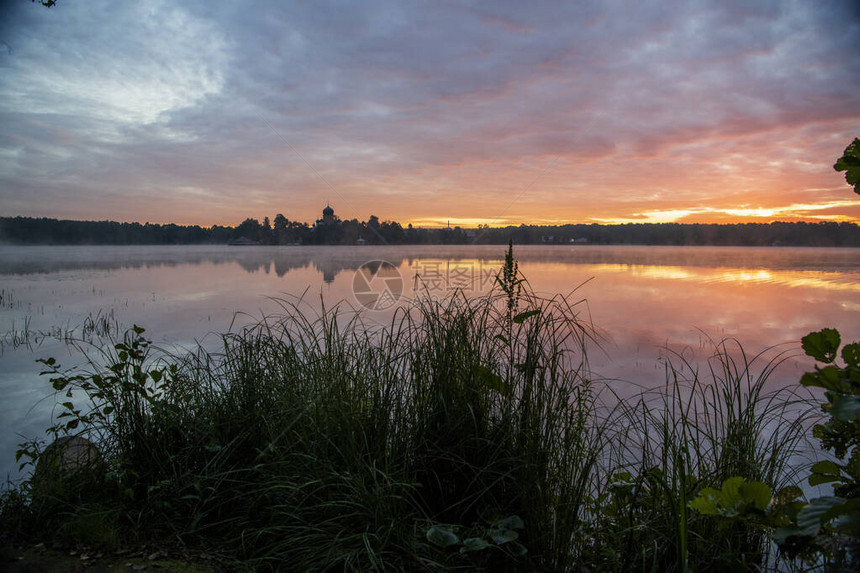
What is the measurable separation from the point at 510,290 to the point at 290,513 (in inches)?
70.8

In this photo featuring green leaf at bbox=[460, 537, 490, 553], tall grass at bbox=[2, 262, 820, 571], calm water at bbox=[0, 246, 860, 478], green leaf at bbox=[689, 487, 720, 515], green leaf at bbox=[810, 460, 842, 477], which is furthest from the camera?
calm water at bbox=[0, 246, 860, 478]

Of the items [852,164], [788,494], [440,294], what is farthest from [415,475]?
[440,294]

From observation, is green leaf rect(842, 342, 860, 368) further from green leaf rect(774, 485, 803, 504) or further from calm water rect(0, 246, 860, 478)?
calm water rect(0, 246, 860, 478)

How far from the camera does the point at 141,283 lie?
2152 cm

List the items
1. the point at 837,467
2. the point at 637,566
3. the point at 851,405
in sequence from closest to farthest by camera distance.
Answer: the point at 851,405 → the point at 837,467 → the point at 637,566

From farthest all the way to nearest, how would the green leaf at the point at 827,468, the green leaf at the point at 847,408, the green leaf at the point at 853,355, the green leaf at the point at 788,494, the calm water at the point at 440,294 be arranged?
the calm water at the point at 440,294
the green leaf at the point at 788,494
the green leaf at the point at 827,468
the green leaf at the point at 853,355
the green leaf at the point at 847,408

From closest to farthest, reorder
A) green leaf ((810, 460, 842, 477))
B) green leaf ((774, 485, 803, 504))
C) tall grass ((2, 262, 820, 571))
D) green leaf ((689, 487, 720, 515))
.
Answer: green leaf ((810, 460, 842, 477))
green leaf ((689, 487, 720, 515))
green leaf ((774, 485, 803, 504))
tall grass ((2, 262, 820, 571))

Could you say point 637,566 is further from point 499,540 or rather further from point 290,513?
point 290,513

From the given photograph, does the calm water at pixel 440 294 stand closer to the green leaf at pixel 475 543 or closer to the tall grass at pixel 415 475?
the tall grass at pixel 415 475

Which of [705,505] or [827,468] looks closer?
[827,468]

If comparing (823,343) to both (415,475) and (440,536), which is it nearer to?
(440,536)

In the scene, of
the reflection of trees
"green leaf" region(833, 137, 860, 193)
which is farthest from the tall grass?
the reflection of trees

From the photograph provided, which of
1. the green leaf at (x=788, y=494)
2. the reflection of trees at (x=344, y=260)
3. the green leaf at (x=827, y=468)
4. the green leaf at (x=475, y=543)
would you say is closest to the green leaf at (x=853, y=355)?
the green leaf at (x=827, y=468)

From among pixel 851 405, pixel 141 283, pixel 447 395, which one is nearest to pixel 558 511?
pixel 447 395
